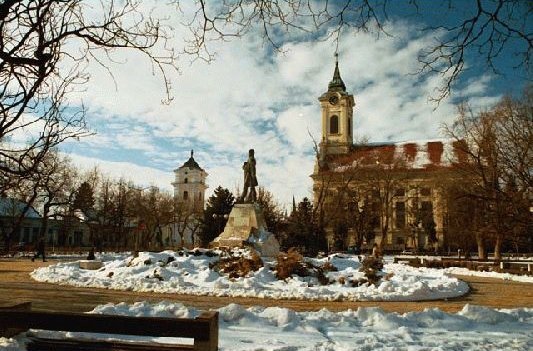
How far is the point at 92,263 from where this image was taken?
23.1 meters

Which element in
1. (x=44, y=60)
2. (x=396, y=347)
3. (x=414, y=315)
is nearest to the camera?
(x=44, y=60)

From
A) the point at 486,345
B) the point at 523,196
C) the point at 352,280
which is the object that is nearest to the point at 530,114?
the point at 523,196

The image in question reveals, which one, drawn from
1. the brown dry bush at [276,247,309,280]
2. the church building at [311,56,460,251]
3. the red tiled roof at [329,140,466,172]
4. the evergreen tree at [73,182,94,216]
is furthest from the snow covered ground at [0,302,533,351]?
the red tiled roof at [329,140,466,172]

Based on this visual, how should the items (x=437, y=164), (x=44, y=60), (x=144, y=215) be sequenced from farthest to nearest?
1. (x=437, y=164)
2. (x=144, y=215)
3. (x=44, y=60)

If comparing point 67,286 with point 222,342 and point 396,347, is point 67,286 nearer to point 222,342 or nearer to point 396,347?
point 222,342

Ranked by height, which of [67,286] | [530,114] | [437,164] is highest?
[437,164]

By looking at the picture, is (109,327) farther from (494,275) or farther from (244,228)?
(494,275)

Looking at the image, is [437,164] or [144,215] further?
[437,164]

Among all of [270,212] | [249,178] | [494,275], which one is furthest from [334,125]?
[494,275]

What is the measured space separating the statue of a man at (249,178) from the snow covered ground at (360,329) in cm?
2053

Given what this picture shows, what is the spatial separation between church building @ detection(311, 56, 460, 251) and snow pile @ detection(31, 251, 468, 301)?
27.7 m

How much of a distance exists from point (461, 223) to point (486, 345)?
114 feet

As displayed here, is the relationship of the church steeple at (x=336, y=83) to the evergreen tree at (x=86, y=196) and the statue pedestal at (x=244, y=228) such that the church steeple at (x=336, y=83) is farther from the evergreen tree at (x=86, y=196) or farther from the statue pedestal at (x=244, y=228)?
the statue pedestal at (x=244, y=228)

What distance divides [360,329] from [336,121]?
3207 inches
